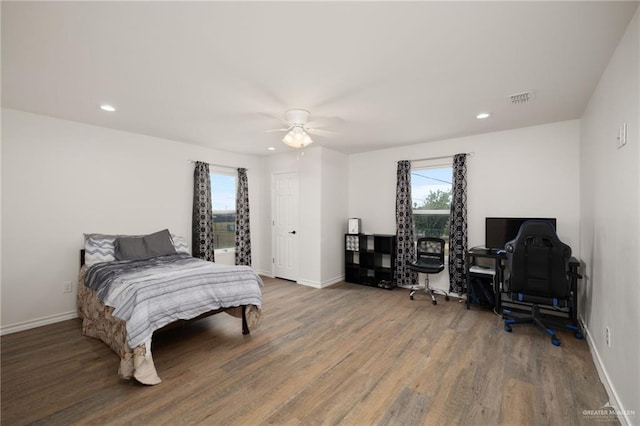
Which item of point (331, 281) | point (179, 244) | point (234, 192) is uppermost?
point (234, 192)

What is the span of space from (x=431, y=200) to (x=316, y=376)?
3.44 m

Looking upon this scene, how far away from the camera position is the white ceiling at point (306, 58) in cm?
163

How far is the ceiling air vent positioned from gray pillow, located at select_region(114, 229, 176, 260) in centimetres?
451

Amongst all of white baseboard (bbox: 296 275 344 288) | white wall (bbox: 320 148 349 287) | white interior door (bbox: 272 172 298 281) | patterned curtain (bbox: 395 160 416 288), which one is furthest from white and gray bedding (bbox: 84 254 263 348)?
patterned curtain (bbox: 395 160 416 288)

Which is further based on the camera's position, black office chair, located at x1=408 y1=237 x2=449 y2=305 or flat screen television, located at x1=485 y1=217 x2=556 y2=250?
black office chair, located at x1=408 y1=237 x2=449 y2=305

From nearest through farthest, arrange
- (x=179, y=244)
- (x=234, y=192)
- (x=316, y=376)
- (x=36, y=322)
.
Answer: (x=316, y=376) < (x=36, y=322) < (x=179, y=244) < (x=234, y=192)

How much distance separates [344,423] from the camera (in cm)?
178

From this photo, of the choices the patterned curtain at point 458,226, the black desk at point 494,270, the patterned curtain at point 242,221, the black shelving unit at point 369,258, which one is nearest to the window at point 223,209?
the patterned curtain at point 242,221

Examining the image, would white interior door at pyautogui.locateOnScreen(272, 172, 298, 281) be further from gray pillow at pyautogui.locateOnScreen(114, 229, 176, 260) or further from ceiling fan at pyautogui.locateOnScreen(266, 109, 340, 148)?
ceiling fan at pyautogui.locateOnScreen(266, 109, 340, 148)

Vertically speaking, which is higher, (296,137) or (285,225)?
(296,137)

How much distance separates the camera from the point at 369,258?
5.12 metres

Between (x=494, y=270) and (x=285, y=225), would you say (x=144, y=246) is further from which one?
(x=494, y=270)

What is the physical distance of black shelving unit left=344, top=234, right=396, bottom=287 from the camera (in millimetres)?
4916

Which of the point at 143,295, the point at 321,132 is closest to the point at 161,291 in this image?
the point at 143,295
